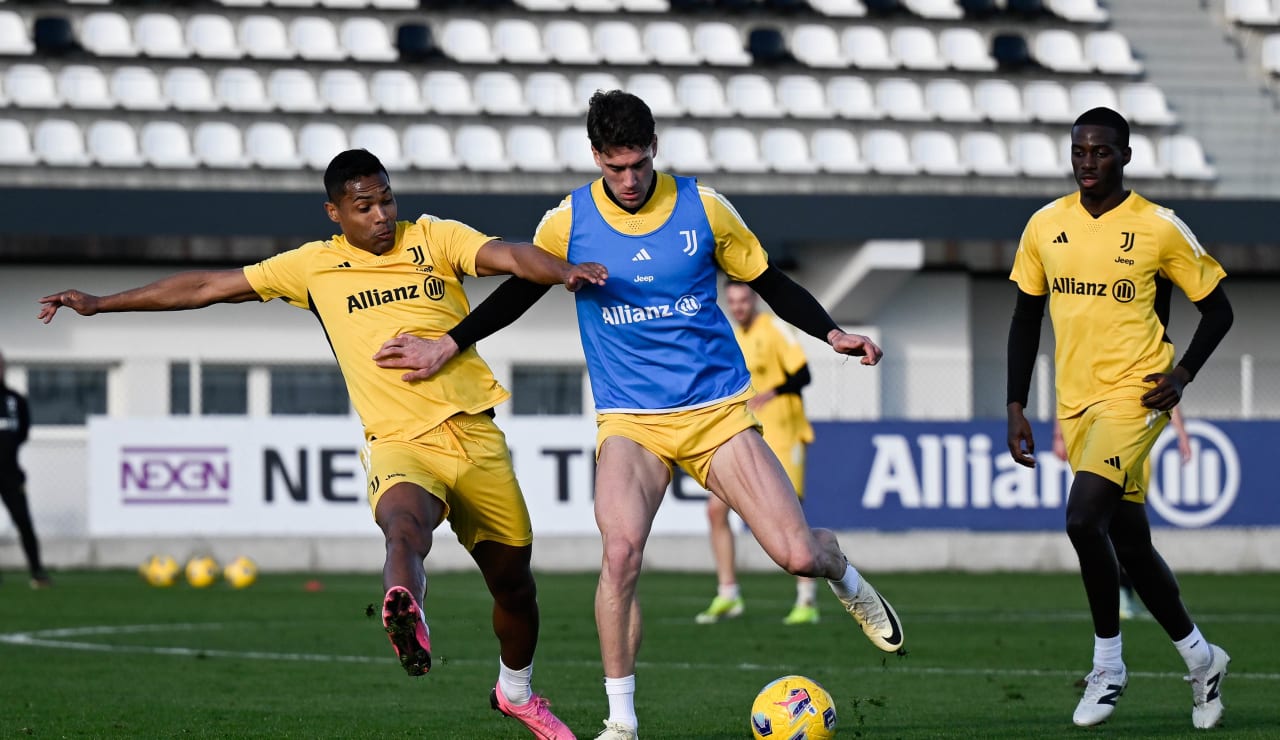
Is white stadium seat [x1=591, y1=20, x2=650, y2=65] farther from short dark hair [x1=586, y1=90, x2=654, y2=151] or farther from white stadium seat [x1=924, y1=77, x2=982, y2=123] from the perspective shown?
short dark hair [x1=586, y1=90, x2=654, y2=151]

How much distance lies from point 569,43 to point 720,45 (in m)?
2.36

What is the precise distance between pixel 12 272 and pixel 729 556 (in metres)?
13.0

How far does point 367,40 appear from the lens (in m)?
27.2

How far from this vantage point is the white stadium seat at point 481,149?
25.5 meters

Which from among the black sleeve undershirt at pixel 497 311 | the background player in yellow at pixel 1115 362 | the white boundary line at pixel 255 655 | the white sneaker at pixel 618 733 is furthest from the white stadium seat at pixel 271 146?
the white sneaker at pixel 618 733

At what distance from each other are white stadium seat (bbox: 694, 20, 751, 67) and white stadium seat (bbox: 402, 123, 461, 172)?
14.7ft

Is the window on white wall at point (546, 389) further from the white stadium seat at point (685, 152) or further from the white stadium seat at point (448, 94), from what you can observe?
the white stadium seat at point (448, 94)

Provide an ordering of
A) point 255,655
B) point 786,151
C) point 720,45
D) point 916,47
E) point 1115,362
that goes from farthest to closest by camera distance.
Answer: point 916,47 < point 720,45 < point 786,151 < point 255,655 < point 1115,362

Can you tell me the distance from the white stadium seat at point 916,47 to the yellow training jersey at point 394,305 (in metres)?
22.0

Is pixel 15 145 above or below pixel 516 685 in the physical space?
above

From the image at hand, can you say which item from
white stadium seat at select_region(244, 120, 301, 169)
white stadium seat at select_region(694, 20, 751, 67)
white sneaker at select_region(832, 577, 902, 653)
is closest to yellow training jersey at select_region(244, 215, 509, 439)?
white sneaker at select_region(832, 577, 902, 653)

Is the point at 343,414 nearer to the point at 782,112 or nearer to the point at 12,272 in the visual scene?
the point at 12,272

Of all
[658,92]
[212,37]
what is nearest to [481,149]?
[658,92]

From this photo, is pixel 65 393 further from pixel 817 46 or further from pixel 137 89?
pixel 817 46
